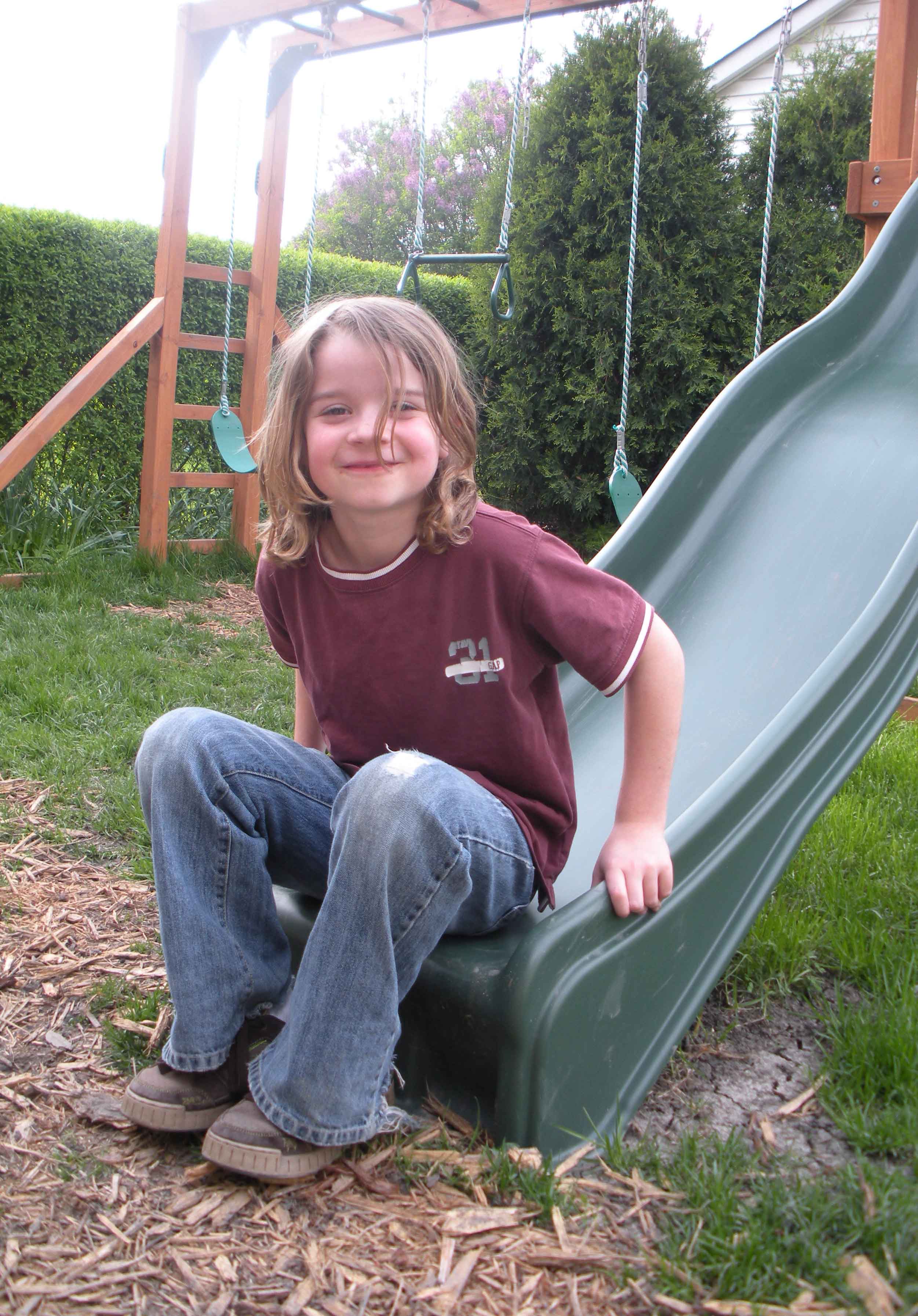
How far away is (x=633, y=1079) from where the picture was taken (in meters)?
1.62

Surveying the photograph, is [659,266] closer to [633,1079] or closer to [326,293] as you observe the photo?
[326,293]

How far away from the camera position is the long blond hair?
165 centimetres

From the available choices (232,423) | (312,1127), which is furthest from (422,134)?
(312,1127)

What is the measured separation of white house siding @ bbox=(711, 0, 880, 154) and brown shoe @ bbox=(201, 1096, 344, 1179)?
8375mm

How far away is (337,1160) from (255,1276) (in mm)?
218

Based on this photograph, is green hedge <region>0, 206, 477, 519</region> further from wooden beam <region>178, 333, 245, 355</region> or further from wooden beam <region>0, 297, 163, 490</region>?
wooden beam <region>178, 333, 245, 355</region>

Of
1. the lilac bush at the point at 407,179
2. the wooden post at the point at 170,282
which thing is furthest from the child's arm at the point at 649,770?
the lilac bush at the point at 407,179

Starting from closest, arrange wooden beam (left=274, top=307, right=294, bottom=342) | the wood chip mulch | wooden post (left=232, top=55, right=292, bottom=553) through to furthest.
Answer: the wood chip mulch, wooden post (left=232, top=55, right=292, bottom=553), wooden beam (left=274, top=307, right=294, bottom=342)

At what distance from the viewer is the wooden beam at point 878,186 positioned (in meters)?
3.59

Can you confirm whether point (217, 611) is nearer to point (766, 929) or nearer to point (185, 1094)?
point (766, 929)

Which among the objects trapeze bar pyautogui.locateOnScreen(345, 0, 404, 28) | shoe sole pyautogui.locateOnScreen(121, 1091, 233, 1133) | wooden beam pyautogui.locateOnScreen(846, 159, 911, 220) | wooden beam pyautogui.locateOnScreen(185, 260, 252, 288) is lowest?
shoe sole pyautogui.locateOnScreen(121, 1091, 233, 1133)

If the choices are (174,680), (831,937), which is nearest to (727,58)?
(174,680)

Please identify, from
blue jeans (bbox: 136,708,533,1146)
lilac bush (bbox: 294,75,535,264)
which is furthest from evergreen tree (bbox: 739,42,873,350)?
lilac bush (bbox: 294,75,535,264)

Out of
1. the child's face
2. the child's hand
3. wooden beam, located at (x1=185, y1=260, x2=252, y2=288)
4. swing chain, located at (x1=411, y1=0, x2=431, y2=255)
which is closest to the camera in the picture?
the child's hand
